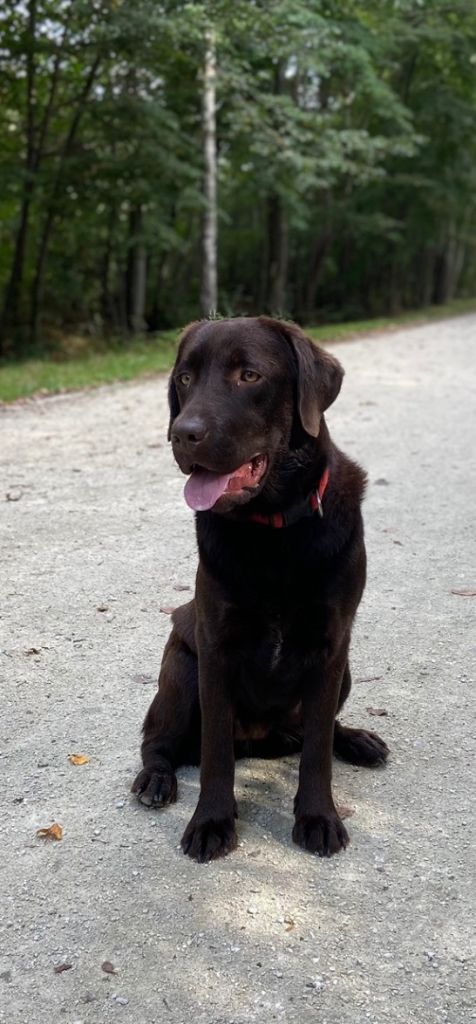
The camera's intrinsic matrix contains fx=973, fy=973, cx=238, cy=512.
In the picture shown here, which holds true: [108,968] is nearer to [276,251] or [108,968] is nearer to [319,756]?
[319,756]

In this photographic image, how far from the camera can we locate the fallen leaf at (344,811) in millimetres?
3055

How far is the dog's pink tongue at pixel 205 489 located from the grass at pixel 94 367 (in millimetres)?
7449

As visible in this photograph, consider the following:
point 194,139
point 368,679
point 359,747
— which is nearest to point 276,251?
point 194,139

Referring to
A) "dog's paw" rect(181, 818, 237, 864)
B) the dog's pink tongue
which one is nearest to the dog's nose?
the dog's pink tongue

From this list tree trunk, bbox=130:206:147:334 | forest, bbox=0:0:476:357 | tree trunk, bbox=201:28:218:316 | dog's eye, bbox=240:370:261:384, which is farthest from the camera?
tree trunk, bbox=130:206:147:334

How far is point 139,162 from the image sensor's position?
1705 cm

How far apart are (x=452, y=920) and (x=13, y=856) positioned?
48.8 inches

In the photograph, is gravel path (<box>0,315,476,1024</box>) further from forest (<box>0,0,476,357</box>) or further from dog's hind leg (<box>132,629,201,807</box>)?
forest (<box>0,0,476,357</box>)

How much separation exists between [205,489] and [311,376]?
0.50m

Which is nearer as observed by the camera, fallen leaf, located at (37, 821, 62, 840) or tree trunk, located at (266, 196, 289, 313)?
fallen leaf, located at (37, 821, 62, 840)

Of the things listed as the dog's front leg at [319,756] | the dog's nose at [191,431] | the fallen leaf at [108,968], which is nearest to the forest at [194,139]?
the dog's nose at [191,431]

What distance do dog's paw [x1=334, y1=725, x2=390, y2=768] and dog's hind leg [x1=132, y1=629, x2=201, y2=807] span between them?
52cm

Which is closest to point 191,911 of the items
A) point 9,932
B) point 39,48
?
point 9,932

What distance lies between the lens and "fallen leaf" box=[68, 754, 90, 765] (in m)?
3.37
